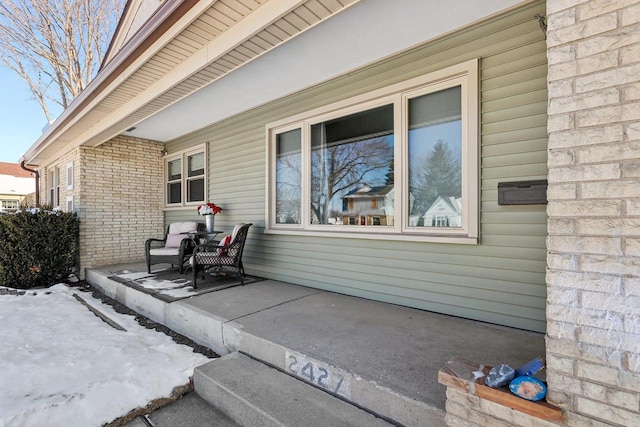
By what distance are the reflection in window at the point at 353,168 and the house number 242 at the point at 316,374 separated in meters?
1.88

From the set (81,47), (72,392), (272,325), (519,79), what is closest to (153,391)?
(72,392)

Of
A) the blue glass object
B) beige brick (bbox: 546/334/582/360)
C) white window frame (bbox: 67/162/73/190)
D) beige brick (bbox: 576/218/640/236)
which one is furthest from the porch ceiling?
the blue glass object

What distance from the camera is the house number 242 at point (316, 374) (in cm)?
192

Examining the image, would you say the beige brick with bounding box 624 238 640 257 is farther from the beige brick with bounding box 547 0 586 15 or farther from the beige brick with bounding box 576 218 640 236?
the beige brick with bounding box 547 0 586 15

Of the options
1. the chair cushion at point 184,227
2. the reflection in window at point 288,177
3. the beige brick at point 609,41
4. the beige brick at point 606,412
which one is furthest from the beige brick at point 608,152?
the chair cushion at point 184,227

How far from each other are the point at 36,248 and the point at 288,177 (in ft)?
15.9

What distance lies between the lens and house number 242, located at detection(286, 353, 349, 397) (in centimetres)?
192

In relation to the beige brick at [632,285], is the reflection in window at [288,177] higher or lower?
higher

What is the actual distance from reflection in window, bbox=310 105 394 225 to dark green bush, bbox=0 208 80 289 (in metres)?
5.04

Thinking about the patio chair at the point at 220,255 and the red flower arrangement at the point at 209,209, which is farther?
the red flower arrangement at the point at 209,209

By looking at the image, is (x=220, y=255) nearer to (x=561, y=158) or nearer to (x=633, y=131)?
(x=561, y=158)

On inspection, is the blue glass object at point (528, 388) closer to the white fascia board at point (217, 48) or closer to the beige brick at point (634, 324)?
the beige brick at point (634, 324)

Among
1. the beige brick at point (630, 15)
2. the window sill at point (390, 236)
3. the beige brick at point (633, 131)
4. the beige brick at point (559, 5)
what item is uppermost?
the beige brick at point (559, 5)

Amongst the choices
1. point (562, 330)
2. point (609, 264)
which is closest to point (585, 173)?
point (609, 264)
